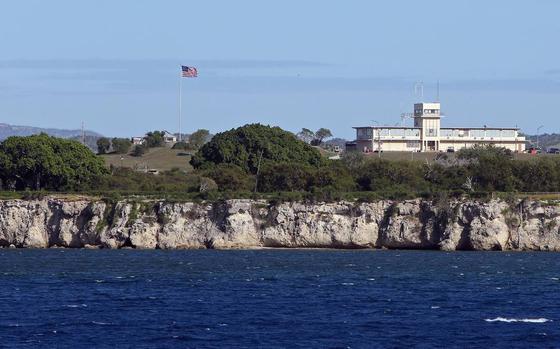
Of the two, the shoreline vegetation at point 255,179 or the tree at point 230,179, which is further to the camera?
the tree at point 230,179

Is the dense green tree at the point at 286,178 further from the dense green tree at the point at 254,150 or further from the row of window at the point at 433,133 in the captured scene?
the row of window at the point at 433,133

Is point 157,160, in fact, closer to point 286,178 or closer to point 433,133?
point 433,133

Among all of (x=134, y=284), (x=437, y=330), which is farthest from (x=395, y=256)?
(x=437, y=330)

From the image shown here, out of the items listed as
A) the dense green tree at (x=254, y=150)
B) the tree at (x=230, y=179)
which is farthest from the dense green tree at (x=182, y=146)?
the tree at (x=230, y=179)

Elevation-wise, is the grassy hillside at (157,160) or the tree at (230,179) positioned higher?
the grassy hillside at (157,160)

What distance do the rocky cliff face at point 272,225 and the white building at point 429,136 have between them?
7525 cm

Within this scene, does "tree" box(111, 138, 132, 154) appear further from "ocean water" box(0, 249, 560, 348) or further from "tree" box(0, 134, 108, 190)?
"ocean water" box(0, 249, 560, 348)

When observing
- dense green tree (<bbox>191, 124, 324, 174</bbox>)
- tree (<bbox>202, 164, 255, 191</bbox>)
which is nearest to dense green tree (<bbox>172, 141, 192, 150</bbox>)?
dense green tree (<bbox>191, 124, 324, 174</bbox>)

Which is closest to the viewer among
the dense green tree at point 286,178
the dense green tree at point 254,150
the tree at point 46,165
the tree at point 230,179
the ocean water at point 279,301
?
the ocean water at point 279,301

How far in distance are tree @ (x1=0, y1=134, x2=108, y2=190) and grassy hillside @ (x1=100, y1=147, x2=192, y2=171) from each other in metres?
40.0

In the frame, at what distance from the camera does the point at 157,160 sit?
178 meters

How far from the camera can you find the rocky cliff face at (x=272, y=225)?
10088cm

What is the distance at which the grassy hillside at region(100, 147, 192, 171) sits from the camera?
555ft

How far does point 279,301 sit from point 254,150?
83572 mm
